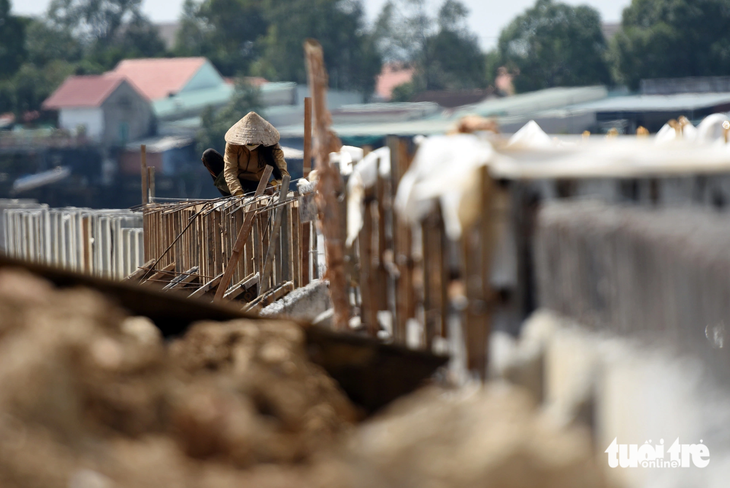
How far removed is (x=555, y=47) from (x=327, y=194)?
208 feet

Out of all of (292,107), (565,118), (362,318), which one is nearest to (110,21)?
(292,107)

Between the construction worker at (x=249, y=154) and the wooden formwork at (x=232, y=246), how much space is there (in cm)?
70

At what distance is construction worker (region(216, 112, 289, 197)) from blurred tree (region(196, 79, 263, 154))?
4865cm

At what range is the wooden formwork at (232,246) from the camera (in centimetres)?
791

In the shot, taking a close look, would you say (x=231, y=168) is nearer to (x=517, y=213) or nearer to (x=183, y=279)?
(x=183, y=279)

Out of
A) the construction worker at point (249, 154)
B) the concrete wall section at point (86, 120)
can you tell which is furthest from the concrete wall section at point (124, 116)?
the construction worker at point (249, 154)

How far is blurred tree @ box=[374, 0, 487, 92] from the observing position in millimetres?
77000

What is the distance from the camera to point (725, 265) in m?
2.48

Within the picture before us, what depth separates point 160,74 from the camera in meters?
72.8

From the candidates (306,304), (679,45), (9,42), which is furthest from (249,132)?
(9,42)

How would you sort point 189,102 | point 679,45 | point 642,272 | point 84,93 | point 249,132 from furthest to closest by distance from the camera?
point 189,102
point 84,93
point 679,45
point 249,132
point 642,272

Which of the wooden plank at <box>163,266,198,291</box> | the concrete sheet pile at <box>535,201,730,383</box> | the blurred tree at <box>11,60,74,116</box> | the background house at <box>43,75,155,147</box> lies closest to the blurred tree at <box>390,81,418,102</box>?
the background house at <box>43,75,155,147</box>

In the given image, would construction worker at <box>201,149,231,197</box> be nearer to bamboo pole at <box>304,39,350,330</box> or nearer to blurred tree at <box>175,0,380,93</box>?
bamboo pole at <box>304,39,350,330</box>

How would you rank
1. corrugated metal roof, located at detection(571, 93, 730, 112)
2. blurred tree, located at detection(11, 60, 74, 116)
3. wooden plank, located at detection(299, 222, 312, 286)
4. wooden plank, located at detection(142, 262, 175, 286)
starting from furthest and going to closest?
1. blurred tree, located at detection(11, 60, 74, 116)
2. corrugated metal roof, located at detection(571, 93, 730, 112)
3. wooden plank, located at detection(142, 262, 175, 286)
4. wooden plank, located at detection(299, 222, 312, 286)
